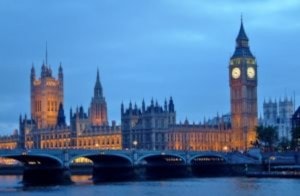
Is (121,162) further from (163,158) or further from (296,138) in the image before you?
(296,138)

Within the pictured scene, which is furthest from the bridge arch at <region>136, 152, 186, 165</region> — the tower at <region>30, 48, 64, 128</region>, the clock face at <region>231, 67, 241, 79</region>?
the tower at <region>30, 48, 64, 128</region>

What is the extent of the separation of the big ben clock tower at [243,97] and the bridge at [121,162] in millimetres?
31638

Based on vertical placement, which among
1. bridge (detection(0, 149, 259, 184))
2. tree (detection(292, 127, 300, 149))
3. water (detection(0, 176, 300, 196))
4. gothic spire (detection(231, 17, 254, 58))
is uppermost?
gothic spire (detection(231, 17, 254, 58))

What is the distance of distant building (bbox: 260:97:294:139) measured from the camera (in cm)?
18000

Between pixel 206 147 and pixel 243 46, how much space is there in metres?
20.9

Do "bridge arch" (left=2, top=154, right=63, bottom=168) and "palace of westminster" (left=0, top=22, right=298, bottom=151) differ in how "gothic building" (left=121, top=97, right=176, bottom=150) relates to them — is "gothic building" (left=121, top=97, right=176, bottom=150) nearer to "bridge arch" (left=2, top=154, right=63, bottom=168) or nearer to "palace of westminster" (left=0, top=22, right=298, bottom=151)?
"palace of westminster" (left=0, top=22, right=298, bottom=151)

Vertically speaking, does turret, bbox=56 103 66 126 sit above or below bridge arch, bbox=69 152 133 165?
above

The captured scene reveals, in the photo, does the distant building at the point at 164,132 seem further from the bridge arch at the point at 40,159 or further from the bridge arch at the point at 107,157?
the bridge arch at the point at 40,159

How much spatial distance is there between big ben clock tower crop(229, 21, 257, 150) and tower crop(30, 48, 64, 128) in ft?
170

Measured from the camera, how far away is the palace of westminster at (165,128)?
13712 centimetres

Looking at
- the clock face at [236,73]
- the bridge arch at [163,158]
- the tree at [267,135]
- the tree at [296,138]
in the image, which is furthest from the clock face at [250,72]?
the bridge arch at [163,158]

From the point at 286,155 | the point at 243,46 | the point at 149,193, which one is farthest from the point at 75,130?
the point at 149,193

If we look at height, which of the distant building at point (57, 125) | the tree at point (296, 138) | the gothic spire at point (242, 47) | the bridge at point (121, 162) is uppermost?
the gothic spire at point (242, 47)

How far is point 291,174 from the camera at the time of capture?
8500cm
